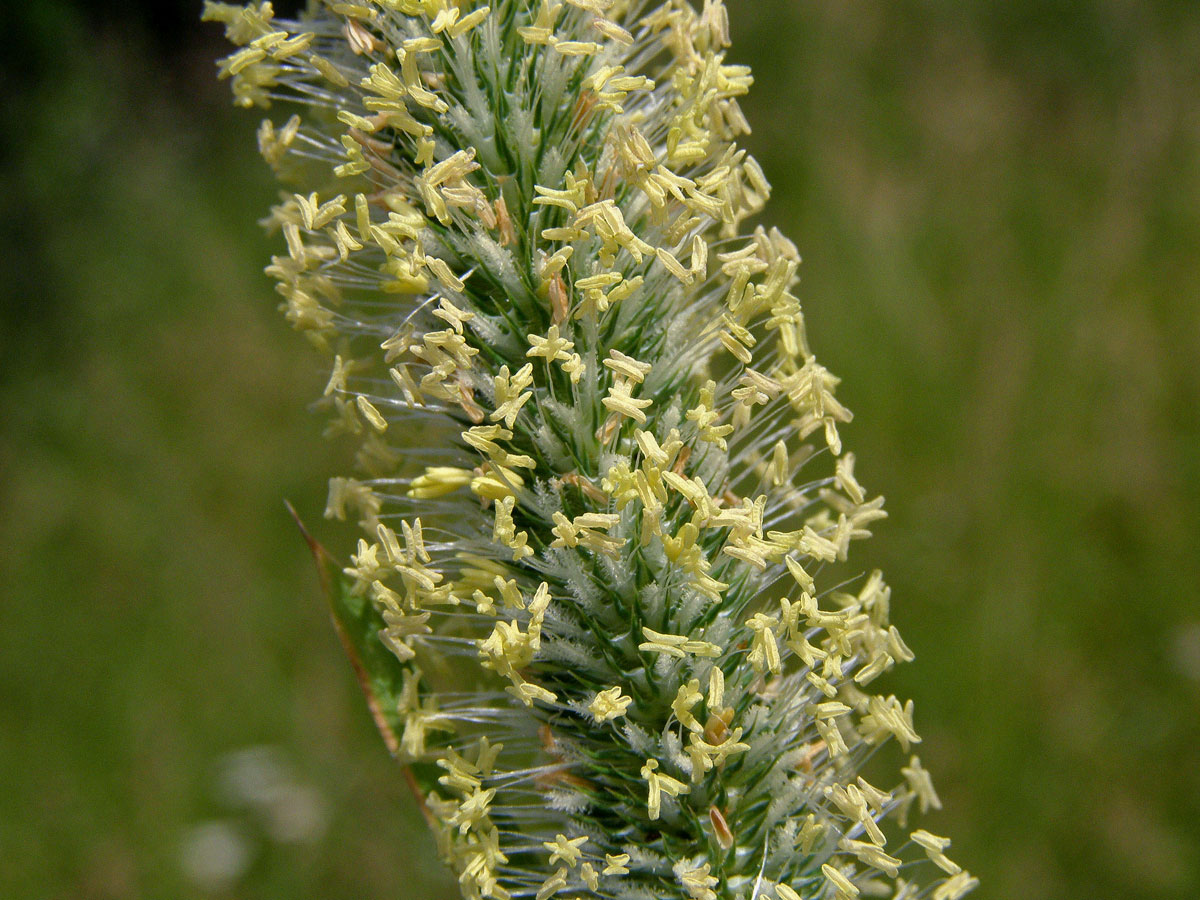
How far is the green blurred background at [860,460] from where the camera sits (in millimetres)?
4125

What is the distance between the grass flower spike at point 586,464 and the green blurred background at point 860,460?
8.61 ft

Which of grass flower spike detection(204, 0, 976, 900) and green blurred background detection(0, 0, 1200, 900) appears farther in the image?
green blurred background detection(0, 0, 1200, 900)

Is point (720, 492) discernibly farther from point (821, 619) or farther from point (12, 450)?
point (12, 450)

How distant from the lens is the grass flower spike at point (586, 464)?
4.82 ft

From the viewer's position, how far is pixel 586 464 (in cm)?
155

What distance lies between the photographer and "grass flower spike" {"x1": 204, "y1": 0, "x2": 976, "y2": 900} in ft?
4.82

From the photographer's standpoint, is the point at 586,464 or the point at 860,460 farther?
the point at 860,460

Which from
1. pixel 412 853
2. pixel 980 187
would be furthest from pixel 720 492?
pixel 980 187

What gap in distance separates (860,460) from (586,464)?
132 inches

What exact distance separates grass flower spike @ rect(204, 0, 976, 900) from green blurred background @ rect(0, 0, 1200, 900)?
262 centimetres

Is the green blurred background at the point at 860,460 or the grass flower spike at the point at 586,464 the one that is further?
the green blurred background at the point at 860,460

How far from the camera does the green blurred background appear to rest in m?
4.12

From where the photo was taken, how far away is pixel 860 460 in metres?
4.64

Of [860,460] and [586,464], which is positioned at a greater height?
[586,464]
